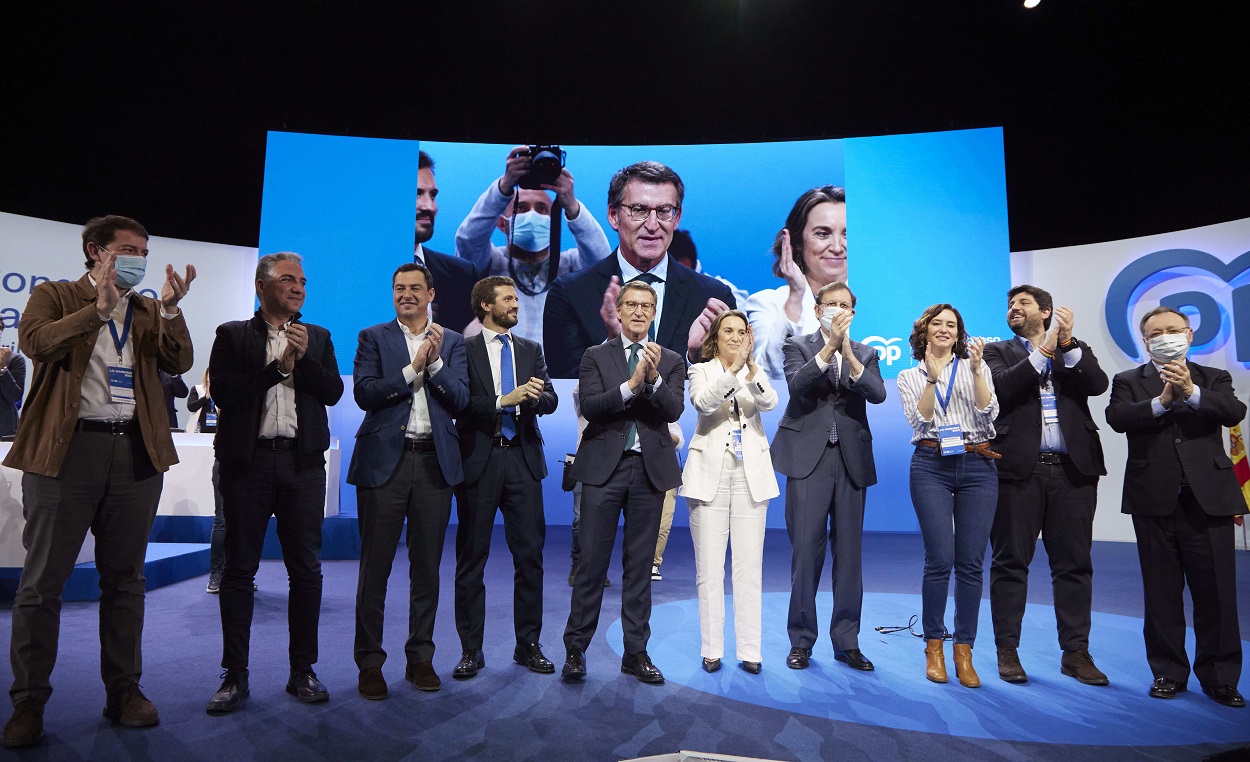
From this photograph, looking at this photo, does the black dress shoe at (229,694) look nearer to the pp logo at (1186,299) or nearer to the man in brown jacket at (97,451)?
the man in brown jacket at (97,451)

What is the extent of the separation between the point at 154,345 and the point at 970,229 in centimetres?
760

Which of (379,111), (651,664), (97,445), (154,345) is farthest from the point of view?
(379,111)

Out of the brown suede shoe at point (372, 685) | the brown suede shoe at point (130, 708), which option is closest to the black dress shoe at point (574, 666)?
the brown suede shoe at point (372, 685)

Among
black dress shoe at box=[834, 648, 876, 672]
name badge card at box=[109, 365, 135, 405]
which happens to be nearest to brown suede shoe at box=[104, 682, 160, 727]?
name badge card at box=[109, 365, 135, 405]

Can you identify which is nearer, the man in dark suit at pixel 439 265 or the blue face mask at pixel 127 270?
the blue face mask at pixel 127 270

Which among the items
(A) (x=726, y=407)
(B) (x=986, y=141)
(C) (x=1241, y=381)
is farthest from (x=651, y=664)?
(C) (x=1241, y=381)

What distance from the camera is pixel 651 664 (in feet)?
11.0

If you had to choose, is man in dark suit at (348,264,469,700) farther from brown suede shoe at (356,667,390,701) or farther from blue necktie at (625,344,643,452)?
blue necktie at (625,344,643,452)

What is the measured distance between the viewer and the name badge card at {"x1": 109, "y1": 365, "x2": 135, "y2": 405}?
2.72m

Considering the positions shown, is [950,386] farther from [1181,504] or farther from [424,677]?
[424,677]

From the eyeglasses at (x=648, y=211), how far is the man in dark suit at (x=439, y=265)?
1.87 meters

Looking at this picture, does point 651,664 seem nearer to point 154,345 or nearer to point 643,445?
point 643,445

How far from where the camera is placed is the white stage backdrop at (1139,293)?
7.79 meters

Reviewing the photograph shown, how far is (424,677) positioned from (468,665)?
0.23 meters
